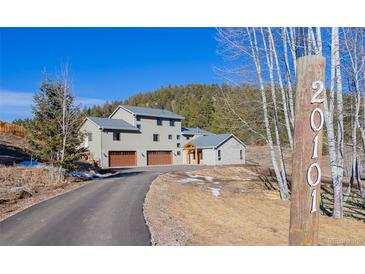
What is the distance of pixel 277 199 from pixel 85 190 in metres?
8.89

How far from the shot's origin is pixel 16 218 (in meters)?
7.67

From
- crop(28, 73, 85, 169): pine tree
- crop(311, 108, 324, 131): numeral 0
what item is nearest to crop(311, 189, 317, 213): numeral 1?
crop(311, 108, 324, 131): numeral 0

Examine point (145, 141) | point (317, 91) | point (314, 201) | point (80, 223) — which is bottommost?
point (80, 223)

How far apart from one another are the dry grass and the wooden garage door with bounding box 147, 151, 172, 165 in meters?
18.3

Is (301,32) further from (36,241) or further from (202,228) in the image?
(36,241)

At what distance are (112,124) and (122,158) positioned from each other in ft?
12.1

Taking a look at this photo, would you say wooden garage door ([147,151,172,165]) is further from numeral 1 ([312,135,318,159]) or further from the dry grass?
numeral 1 ([312,135,318,159])

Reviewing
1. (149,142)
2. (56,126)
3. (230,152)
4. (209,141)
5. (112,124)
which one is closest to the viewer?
(56,126)

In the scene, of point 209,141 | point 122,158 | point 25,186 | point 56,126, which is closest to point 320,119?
point 25,186

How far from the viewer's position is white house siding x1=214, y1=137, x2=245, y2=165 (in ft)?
113

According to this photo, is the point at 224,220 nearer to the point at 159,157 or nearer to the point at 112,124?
the point at 112,124

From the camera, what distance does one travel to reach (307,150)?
312cm

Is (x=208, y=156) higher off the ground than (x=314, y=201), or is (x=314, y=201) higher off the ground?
(x=314, y=201)

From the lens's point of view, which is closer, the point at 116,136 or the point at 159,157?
the point at 116,136
